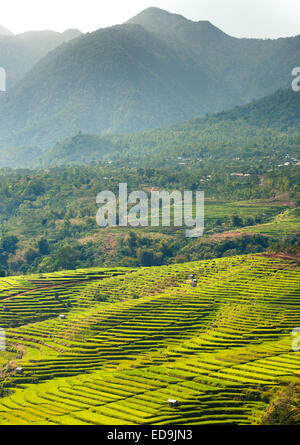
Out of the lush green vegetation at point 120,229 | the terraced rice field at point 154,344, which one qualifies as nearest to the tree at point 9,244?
the lush green vegetation at point 120,229

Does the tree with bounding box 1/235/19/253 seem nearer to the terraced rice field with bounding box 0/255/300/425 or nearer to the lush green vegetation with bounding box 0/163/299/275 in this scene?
the lush green vegetation with bounding box 0/163/299/275

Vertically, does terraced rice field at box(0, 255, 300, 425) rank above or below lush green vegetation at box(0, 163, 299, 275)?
below

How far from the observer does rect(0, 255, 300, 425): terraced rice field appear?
44625mm

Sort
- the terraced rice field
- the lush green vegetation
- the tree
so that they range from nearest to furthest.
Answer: the terraced rice field, the lush green vegetation, the tree

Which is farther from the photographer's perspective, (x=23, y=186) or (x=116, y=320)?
(x=23, y=186)

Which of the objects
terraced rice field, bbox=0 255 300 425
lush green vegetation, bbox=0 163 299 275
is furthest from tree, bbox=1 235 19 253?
terraced rice field, bbox=0 255 300 425

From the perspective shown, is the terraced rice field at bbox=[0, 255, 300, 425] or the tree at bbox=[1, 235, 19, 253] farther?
the tree at bbox=[1, 235, 19, 253]

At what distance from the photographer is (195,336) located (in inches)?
2237

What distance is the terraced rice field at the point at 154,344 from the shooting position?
4462 cm

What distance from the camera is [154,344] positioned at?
55438 mm

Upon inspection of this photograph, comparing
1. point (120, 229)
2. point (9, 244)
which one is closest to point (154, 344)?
point (120, 229)
